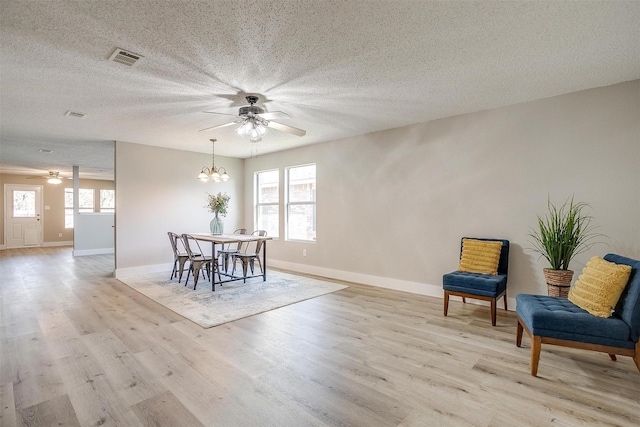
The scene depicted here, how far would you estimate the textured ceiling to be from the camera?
2064 millimetres

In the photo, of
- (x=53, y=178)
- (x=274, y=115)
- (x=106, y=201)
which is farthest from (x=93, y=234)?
(x=274, y=115)

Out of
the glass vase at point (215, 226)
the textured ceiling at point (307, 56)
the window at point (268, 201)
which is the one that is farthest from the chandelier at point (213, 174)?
the textured ceiling at point (307, 56)

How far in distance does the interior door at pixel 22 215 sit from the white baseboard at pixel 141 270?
7.66m

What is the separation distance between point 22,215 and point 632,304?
14681 mm

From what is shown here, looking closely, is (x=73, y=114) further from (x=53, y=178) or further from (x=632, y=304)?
(x=53, y=178)

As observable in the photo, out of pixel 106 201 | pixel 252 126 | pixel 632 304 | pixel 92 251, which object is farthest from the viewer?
pixel 106 201

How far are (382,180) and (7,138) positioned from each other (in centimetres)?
661

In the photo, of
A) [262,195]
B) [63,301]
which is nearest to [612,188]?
[262,195]

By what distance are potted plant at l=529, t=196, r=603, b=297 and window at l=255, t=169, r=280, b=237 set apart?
490 centimetres

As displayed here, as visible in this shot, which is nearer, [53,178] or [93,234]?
[93,234]

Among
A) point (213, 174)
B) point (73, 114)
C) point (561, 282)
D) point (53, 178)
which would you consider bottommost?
point (561, 282)

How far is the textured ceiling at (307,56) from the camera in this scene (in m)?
2.06

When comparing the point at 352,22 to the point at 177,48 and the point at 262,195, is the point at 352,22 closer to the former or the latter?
the point at 177,48

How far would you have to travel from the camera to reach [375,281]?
514cm
